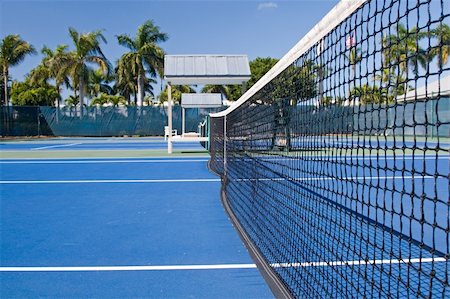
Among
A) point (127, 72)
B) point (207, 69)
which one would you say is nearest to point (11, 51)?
point (127, 72)

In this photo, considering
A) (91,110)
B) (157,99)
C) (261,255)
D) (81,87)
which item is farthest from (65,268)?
(157,99)

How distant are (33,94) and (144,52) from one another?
10210 mm

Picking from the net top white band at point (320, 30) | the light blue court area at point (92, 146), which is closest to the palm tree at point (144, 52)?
the light blue court area at point (92, 146)

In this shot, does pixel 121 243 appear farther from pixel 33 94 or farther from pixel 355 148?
pixel 33 94

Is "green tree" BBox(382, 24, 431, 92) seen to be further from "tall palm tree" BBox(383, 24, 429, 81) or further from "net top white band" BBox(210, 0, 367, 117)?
"net top white band" BBox(210, 0, 367, 117)

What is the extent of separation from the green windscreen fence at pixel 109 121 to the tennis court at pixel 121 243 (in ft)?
82.2

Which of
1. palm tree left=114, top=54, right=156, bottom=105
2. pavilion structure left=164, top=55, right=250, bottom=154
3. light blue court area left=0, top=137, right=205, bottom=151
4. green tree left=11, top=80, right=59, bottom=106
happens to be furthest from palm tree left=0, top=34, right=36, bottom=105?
pavilion structure left=164, top=55, right=250, bottom=154

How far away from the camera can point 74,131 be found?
3344 centimetres

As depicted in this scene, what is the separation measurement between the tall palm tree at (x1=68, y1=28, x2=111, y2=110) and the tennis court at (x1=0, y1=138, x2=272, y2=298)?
2958 centimetres

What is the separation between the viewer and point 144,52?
38.6 meters

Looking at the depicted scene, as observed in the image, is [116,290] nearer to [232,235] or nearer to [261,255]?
[261,255]

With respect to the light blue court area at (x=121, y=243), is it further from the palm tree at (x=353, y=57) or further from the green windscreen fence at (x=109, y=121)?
the green windscreen fence at (x=109, y=121)

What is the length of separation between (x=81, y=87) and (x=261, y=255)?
35151 millimetres

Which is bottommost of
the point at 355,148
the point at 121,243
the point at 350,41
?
the point at 121,243
